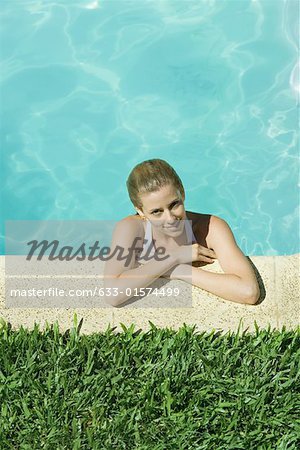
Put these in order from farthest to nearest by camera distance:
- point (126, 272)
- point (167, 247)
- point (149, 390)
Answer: point (167, 247)
point (126, 272)
point (149, 390)

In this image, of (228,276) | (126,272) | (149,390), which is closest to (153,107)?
(126,272)

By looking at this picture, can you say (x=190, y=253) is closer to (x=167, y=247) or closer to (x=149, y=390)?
(x=167, y=247)

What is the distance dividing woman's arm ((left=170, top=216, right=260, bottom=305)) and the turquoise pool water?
96.2 inches

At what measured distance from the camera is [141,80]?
8.37 meters

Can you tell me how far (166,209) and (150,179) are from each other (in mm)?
200

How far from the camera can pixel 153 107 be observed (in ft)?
27.0

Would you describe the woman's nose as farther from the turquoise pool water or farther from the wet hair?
the turquoise pool water

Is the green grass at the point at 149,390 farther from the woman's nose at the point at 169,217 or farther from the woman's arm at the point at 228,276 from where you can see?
the woman's nose at the point at 169,217

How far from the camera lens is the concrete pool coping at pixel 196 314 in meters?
4.88

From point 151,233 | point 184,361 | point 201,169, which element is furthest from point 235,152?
point 184,361

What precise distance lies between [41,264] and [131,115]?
3.21 metres

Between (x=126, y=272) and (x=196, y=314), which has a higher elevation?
(x=126, y=272)

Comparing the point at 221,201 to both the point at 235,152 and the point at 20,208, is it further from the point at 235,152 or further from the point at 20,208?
the point at 20,208

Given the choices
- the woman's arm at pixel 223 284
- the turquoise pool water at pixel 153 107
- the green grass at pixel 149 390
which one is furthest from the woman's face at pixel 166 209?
the turquoise pool water at pixel 153 107
